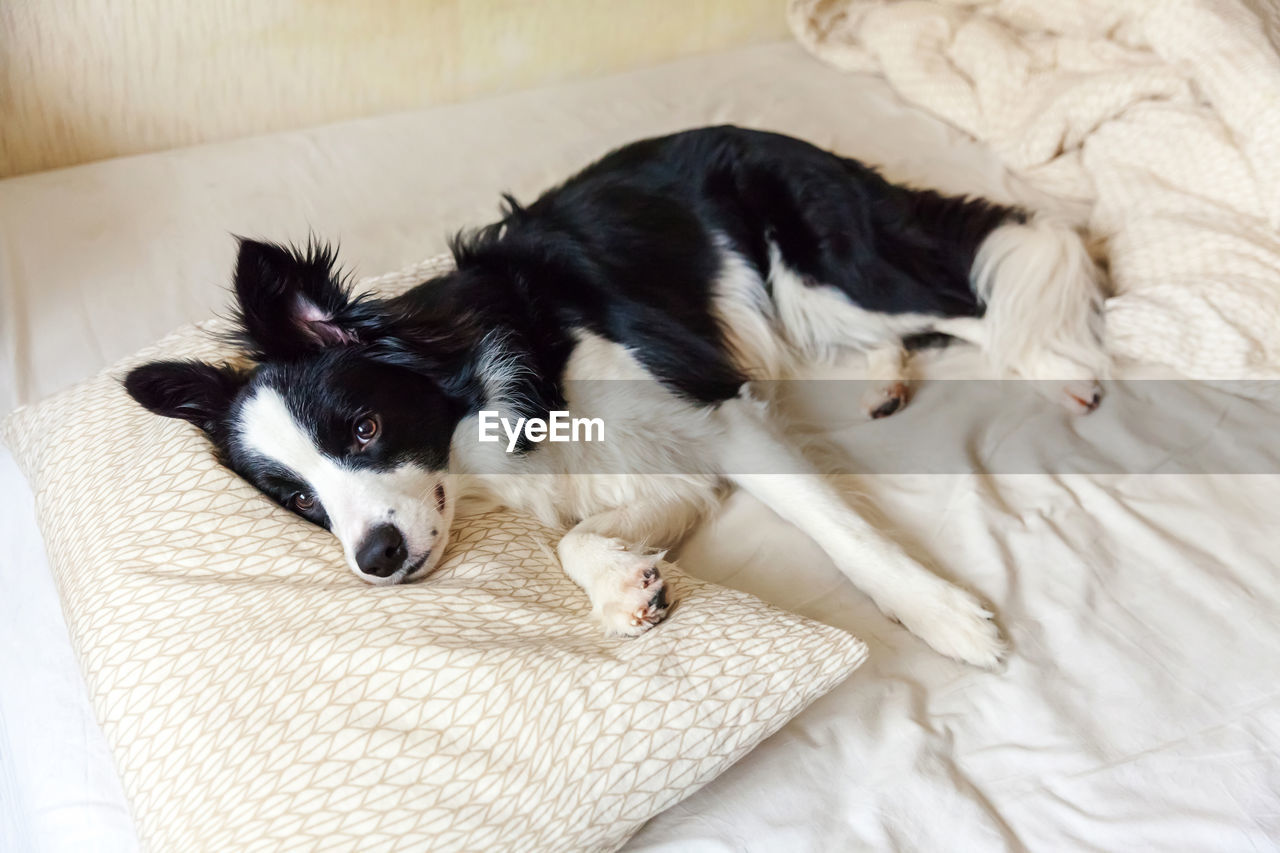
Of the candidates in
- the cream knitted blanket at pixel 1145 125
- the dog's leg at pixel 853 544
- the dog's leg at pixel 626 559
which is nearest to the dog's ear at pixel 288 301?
the dog's leg at pixel 626 559

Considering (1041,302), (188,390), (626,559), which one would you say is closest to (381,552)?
(626,559)

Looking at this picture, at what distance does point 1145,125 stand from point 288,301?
2616 millimetres

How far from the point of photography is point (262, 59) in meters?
3.18

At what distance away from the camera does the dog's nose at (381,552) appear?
1.75 metres

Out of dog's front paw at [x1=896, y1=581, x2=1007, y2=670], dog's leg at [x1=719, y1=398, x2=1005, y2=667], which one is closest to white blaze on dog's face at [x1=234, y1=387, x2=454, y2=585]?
dog's leg at [x1=719, y1=398, x2=1005, y2=667]

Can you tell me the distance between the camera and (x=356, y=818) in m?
1.36

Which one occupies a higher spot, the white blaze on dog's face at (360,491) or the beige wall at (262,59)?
the beige wall at (262,59)

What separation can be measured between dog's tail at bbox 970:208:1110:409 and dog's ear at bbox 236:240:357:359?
1.73m

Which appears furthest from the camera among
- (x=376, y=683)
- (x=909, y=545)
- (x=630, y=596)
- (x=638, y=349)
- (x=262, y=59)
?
(x=262, y=59)

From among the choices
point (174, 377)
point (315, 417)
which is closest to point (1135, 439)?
point (315, 417)

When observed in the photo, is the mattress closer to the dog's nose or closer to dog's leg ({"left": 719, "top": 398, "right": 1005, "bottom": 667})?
dog's leg ({"left": 719, "top": 398, "right": 1005, "bottom": 667})

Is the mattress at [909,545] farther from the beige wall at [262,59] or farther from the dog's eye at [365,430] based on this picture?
the dog's eye at [365,430]

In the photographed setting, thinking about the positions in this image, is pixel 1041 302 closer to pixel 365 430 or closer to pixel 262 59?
pixel 365 430

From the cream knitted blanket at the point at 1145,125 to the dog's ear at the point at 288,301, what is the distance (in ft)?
6.64
